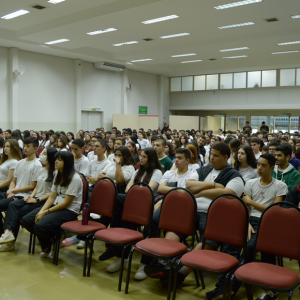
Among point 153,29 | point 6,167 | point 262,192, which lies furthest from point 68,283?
point 153,29

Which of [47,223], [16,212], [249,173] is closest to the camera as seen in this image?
[47,223]

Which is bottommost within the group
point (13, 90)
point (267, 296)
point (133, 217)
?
point (267, 296)

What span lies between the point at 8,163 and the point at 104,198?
1845mm

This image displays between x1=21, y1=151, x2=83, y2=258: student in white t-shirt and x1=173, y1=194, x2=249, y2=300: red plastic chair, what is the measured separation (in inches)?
63.3

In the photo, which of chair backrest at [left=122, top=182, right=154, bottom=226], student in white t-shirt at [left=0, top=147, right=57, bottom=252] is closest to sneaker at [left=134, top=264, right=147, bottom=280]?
chair backrest at [left=122, top=182, right=154, bottom=226]

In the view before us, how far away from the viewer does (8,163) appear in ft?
15.2

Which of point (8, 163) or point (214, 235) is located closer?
point (214, 235)

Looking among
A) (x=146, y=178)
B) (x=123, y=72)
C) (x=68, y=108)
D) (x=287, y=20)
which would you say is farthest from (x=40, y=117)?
(x=146, y=178)

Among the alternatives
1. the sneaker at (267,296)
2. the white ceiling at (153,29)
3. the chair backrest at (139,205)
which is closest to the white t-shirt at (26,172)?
the chair backrest at (139,205)

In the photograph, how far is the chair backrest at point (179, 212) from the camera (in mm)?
3076

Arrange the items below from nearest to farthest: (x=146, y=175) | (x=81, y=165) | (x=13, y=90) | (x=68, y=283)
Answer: (x=68, y=283), (x=146, y=175), (x=81, y=165), (x=13, y=90)

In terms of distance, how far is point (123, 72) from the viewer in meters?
18.3

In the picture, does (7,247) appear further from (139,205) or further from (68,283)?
(139,205)

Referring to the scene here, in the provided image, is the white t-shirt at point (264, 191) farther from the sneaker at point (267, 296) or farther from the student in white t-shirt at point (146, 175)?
the student in white t-shirt at point (146, 175)
